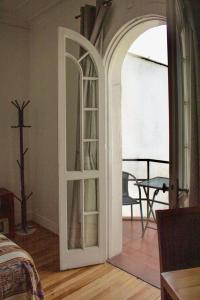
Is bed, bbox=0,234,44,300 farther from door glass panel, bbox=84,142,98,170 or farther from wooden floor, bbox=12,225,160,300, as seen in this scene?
door glass panel, bbox=84,142,98,170

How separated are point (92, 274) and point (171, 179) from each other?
1173 mm

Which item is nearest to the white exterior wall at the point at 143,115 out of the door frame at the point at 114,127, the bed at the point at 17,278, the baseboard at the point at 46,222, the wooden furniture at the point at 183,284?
the baseboard at the point at 46,222

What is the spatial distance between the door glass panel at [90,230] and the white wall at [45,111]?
0.88 meters

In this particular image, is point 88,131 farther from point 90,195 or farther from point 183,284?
point 183,284

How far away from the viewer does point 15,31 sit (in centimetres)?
375

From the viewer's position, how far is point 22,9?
344 centimetres

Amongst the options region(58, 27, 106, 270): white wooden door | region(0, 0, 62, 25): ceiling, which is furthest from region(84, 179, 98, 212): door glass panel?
region(0, 0, 62, 25): ceiling

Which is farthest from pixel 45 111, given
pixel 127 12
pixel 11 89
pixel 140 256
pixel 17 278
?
pixel 17 278

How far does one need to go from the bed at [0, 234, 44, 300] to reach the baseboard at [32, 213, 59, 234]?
179 centimetres

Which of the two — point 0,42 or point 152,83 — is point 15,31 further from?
point 152,83

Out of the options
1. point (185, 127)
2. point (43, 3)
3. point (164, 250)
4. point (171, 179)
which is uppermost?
point (43, 3)

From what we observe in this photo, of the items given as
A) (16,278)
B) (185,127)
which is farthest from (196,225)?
(16,278)

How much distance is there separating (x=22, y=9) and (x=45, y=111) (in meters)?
1.27

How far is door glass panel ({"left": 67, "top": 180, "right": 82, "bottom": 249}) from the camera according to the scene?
2688mm
